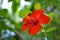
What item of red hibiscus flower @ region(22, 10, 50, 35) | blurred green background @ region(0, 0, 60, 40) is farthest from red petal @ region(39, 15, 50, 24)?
blurred green background @ region(0, 0, 60, 40)

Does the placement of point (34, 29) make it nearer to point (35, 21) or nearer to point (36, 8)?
point (35, 21)

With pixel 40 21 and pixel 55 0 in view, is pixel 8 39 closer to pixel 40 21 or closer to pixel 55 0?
pixel 55 0

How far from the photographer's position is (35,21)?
20.0 inches

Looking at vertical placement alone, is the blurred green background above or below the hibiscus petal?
below

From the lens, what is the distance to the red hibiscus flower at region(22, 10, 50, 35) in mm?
457

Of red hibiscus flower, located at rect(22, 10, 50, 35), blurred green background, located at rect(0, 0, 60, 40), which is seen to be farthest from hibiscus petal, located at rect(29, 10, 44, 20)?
blurred green background, located at rect(0, 0, 60, 40)

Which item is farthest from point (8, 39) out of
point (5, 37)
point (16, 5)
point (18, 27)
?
point (16, 5)

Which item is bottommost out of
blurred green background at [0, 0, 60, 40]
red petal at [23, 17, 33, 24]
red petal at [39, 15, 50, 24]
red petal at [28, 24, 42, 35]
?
blurred green background at [0, 0, 60, 40]

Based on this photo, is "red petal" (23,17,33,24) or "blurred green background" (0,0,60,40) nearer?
"red petal" (23,17,33,24)

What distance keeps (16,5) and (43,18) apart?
268 millimetres

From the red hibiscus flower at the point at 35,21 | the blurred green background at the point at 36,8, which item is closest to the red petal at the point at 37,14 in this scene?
the red hibiscus flower at the point at 35,21

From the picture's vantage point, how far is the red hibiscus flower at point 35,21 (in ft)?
1.50

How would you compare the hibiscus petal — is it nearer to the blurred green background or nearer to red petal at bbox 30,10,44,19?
red petal at bbox 30,10,44,19

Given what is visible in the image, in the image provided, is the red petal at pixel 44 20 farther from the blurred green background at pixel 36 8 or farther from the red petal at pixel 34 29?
the blurred green background at pixel 36 8
